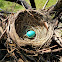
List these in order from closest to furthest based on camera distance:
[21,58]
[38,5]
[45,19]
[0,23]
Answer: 1. [21,58]
2. [0,23]
3. [45,19]
4. [38,5]

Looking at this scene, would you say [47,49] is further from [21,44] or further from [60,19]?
[60,19]

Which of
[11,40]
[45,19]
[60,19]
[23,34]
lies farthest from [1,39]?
[60,19]

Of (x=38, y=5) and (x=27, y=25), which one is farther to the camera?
(x=38, y=5)

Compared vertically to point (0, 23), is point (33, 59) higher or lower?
lower

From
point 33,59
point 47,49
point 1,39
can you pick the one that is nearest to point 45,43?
point 47,49

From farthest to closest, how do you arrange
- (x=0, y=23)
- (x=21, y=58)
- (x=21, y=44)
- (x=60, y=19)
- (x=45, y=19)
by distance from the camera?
(x=60, y=19) → (x=45, y=19) → (x=0, y=23) → (x=21, y=58) → (x=21, y=44)

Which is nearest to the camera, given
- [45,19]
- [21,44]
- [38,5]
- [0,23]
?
[21,44]

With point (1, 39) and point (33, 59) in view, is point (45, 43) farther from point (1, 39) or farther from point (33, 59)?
point (1, 39)

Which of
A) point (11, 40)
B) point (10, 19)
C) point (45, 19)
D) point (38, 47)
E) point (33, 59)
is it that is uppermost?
point (10, 19)

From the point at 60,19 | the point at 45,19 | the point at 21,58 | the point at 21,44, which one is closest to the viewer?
the point at 21,44
